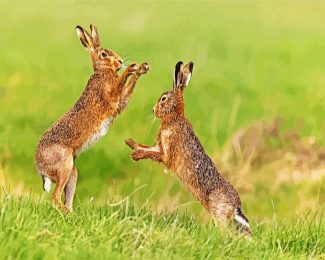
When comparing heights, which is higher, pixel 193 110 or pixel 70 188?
pixel 193 110

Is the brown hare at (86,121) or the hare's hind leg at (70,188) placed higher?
the brown hare at (86,121)

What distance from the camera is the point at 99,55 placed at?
28.0 ft

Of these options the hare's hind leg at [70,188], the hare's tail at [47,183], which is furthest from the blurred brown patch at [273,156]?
the hare's tail at [47,183]

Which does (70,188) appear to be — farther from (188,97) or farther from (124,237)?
(188,97)

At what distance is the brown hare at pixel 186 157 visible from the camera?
27.2ft

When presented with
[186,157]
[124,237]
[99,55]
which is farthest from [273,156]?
→ [124,237]

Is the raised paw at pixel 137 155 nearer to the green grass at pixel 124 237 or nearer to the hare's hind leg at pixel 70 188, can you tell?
the green grass at pixel 124 237

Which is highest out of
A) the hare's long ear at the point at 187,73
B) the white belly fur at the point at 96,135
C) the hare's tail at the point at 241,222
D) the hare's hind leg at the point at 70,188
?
the hare's long ear at the point at 187,73

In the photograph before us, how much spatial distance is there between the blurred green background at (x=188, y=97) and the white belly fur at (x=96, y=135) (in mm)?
807

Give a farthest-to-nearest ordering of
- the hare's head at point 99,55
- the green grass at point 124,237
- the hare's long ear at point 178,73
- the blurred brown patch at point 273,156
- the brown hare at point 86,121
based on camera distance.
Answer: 1. the blurred brown patch at point 273,156
2. the hare's head at point 99,55
3. the hare's long ear at point 178,73
4. the brown hare at point 86,121
5. the green grass at point 124,237

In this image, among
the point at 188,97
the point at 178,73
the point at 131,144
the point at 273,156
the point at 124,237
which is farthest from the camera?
the point at 188,97

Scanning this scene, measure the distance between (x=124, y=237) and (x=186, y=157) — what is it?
1525 millimetres

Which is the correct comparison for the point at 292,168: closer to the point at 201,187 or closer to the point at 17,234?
the point at 201,187

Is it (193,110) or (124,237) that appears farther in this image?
(193,110)
